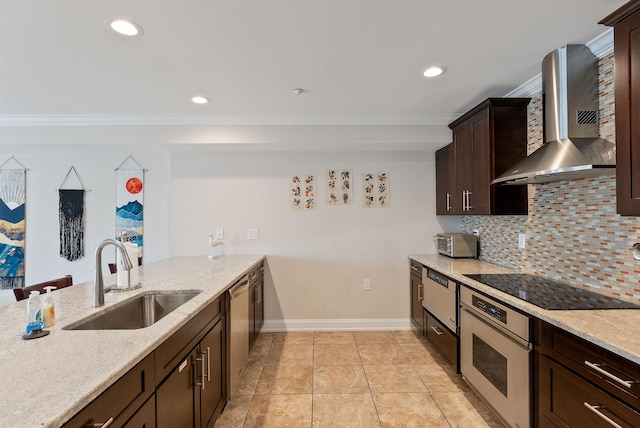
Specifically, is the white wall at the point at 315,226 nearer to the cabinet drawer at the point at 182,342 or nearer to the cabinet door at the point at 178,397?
the cabinet drawer at the point at 182,342

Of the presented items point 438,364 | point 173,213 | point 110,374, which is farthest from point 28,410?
point 173,213

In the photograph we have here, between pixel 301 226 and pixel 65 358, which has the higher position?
pixel 301 226

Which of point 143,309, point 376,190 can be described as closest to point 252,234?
point 376,190

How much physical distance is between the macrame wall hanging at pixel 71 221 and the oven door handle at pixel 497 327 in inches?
170

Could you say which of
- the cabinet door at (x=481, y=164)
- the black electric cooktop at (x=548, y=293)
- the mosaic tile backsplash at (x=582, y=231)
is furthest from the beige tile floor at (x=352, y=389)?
the cabinet door at (x=481, y=164)

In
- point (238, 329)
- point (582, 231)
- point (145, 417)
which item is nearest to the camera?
point (145, 417)

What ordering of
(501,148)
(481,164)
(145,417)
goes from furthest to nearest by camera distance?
(481,164), (501,148), (145,417)

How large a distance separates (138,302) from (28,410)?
1.15 metres

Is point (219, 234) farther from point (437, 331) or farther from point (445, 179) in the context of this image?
point (445, 179)

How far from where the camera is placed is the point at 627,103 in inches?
54.4

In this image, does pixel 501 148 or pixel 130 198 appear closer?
pixel 501 148

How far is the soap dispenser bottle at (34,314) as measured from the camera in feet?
3.80

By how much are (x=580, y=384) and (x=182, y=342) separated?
1781 mm

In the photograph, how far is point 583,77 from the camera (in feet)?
6.15
